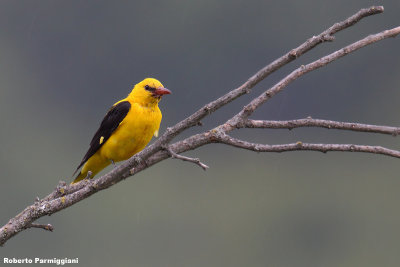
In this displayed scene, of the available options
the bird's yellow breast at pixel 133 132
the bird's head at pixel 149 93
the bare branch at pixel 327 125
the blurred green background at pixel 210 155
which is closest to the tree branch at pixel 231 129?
the bare branch at pixel 327 125

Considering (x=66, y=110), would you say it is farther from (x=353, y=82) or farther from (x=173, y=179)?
(x=353, y=82)

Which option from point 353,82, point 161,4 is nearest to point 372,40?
point 353,82

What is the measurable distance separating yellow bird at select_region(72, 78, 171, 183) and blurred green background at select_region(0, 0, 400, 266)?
32832mm

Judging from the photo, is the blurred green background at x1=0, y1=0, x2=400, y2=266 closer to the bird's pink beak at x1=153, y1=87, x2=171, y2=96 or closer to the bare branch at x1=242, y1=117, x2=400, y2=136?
the bird's pink beak at x1=153, y1=87, x2=171, y2=96

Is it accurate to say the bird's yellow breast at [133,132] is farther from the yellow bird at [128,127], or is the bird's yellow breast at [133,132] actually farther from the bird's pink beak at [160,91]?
the bird's pink beak at [160,91]

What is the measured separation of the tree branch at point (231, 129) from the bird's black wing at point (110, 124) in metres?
3.27

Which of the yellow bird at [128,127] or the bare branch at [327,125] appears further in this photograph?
the yellow bird at [128,127]

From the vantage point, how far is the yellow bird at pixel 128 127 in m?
8.77

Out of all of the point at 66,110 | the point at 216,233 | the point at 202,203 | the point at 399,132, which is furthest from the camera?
the point at 66,110

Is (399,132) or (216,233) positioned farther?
(216,233)

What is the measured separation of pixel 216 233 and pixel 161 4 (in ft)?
141

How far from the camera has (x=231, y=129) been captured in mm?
5242

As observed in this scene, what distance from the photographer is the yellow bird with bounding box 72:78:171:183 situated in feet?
28.8

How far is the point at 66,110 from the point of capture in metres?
64.5
